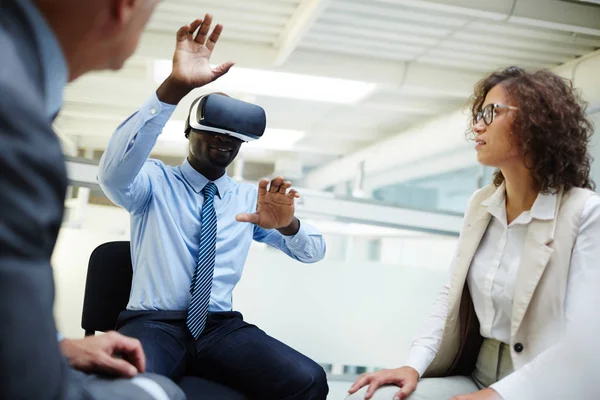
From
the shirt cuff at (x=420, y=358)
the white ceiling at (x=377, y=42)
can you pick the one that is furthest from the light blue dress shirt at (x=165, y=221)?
the white ceiling at (x=377, y=42)

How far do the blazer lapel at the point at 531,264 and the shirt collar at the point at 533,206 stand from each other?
0.02 meters

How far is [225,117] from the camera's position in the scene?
1.94m

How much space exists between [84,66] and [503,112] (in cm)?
151

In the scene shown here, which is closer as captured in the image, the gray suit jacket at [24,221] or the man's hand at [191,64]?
the gray suit jacket at [24,221]

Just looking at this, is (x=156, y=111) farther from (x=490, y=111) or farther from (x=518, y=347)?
(x=518, y=347)

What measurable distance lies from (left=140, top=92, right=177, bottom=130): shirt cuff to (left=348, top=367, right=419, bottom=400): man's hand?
1.02m

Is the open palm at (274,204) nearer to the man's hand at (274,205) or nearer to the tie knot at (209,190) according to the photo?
the man's hand at (274,205)

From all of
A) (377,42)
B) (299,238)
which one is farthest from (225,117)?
(377,42)

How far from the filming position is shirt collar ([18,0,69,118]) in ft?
1.85

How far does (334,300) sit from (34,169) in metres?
3.24

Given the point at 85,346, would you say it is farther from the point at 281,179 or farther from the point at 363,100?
the point at 363,100

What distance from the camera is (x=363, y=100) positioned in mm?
5609

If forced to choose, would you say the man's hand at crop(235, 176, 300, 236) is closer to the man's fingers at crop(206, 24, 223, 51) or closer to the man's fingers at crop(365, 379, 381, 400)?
the man's fingers at crop(206, 24, 223, 51)

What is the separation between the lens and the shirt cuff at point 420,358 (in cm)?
181
